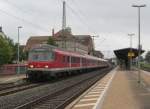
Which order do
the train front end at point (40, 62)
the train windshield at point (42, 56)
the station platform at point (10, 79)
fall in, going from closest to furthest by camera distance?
the train front end at point (40, 62) < the train windshield at point (42, 56) < the station platform at point (10, 79)

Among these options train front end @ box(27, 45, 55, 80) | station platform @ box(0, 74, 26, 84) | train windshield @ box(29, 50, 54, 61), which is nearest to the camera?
train front end @ box(27, 45, 55, 80)

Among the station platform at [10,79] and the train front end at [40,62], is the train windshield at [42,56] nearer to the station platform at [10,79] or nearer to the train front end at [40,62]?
the train front end at [40,62]

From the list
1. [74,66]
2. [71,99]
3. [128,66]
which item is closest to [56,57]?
[74,66]

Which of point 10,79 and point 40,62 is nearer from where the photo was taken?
point 40,62

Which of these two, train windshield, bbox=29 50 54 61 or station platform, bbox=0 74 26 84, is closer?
train windshield, bbox=29 50 54 61

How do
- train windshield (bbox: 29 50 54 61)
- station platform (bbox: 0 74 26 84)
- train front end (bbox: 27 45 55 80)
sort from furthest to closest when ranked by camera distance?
station platform (bbox: 0 74 26 84), train windshield (bbox: 29 50 54 61), train front end (bbox: 27 45 55 80)

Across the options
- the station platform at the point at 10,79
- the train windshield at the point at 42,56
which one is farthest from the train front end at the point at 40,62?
the station platform at the point at 10,79

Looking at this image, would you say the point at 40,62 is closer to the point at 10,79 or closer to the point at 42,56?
the point at 42,56

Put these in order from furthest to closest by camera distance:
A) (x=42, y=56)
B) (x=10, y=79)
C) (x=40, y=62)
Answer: (x=10, y=79)
(x=42, y=56)
(x=40, y=62)

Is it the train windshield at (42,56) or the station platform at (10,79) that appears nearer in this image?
the train windshield at (42,56)

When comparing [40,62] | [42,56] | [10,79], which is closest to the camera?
[40,62]

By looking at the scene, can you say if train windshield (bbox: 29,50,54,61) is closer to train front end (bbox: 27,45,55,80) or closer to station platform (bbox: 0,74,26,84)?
train front end (bbox: 27,45,55,80)

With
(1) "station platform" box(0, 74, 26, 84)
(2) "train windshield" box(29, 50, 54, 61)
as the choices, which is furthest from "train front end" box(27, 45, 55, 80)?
(1) "station platform" box(0, 74, 26, 84)

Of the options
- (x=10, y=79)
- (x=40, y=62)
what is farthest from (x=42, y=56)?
(x=10, y=79)
